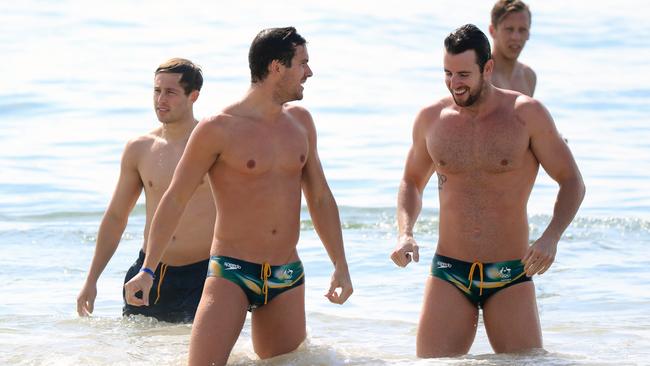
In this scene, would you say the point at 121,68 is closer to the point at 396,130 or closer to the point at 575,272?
the point at 396,130

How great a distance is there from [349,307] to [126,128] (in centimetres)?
994

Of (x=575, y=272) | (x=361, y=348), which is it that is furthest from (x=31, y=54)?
(x=361, y=348)

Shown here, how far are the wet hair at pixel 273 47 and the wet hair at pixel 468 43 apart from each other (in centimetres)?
71

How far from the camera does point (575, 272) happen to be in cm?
1085

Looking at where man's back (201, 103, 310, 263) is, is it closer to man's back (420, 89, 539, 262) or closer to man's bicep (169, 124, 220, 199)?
man's bicep (169, 124, 220, 199)

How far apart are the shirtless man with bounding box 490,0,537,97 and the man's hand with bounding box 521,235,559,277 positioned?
3161mm

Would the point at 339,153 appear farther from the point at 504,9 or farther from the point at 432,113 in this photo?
the point at 432,113

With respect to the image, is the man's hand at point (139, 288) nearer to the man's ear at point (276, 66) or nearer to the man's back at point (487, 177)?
the man's ear at point (276, 66)

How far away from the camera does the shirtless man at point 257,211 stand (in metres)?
6.01

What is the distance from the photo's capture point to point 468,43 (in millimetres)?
6199

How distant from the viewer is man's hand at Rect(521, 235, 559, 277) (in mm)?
5945

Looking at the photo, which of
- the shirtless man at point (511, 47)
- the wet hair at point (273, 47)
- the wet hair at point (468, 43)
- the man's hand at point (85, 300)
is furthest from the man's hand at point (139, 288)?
the shirtless man at point (511, 47)

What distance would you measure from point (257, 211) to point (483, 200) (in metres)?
1.08

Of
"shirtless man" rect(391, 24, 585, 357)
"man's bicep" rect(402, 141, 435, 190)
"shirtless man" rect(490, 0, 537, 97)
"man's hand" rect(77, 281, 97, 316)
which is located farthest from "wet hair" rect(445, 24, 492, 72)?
"shirtless man" rect(490, 0, 537, 97)
